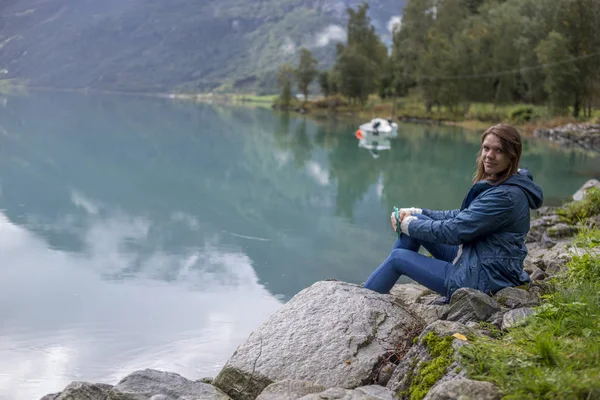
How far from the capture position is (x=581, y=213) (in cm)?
1020

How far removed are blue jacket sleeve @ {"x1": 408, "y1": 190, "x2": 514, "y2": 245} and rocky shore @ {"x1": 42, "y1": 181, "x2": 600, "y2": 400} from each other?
408mm

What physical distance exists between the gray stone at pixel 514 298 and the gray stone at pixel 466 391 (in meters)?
1.47

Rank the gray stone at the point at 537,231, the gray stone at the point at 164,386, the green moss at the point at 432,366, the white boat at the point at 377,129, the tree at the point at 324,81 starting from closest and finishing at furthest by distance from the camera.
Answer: the green moss at the point at 432,366 → the gray stone at the point at 164,386 → the gray stone at the point at 537,231 → the white boat at the point at 377,129 → the tree at the point at 324,81

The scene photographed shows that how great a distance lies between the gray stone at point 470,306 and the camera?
A: 4129 millimetres

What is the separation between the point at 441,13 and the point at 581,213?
2359 inches

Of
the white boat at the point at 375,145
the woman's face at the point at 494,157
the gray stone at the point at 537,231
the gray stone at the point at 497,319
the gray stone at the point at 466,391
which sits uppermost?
the woman's face at the point at 494,157

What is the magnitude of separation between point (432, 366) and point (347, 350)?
0.82 meters

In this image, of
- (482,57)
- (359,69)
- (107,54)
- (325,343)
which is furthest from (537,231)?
(107,54)

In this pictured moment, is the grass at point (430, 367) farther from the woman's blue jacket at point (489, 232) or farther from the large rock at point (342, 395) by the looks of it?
the woman's blue jacket at point (489, 232)

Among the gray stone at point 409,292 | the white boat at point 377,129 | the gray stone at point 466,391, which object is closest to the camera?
the gray stone at point 466,391

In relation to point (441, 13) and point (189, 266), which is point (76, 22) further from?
point (189, 266)

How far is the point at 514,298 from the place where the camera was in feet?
14.3

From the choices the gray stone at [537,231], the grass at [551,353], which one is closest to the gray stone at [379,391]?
the grass at [551,353]

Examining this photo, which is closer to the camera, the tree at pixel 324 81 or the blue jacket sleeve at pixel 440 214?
the blue jacket sleeve at pixel 440 214
